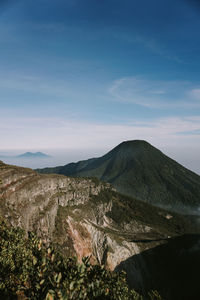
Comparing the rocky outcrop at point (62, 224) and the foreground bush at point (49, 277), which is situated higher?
the foreground bush at point (49, 277)

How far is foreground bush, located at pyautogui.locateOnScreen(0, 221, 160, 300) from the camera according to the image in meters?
10.6

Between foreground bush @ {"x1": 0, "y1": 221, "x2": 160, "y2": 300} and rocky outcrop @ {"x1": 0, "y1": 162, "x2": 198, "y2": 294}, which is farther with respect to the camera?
rocky outcrop @ {"x1": 0, "y1": 162, "x2": 198, "y2": 294}

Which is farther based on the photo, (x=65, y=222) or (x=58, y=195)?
(x=58, y=195)

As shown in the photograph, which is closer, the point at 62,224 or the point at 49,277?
the point at 49,277

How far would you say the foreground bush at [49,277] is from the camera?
10.6 meters

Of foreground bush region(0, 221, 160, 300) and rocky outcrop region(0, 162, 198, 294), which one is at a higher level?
foreground bush region(0, 221, 160, 300)

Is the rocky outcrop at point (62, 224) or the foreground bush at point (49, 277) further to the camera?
the rocky outcrop at point (62, 224)

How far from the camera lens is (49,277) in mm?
10281

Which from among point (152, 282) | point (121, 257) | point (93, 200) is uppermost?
point (93, 200)

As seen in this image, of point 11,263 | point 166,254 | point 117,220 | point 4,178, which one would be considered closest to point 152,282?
point 166,254

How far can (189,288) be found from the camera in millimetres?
106938

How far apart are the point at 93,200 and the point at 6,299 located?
183 metres

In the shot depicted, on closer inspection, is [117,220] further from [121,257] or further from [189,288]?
[189,288]

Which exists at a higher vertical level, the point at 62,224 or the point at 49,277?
the point at 49,277
